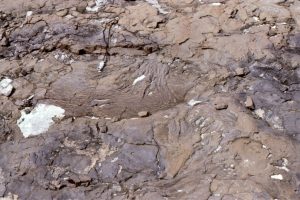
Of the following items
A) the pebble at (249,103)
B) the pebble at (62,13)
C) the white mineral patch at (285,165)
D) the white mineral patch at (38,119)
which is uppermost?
the pebble at (62,13)

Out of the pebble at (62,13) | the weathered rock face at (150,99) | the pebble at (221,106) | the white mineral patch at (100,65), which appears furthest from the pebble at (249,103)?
the pebble at (62,13)

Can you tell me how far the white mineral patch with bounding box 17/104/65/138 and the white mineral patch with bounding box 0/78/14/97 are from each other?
0.62 ft

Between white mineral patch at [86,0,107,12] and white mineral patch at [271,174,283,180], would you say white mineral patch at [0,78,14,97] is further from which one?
white mineral patch at [271,174,283,180]

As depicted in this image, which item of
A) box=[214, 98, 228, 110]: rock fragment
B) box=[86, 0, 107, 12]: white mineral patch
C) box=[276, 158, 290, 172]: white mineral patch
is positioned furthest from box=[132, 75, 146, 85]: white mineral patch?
box=[276, 158, 290, 172]: white mineral patch

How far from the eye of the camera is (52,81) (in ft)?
8.82

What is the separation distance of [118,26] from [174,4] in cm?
43

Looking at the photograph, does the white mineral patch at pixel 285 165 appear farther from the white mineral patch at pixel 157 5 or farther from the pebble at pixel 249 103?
the white mineral patch at pixel 157 5

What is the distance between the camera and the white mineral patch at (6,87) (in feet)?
8.63

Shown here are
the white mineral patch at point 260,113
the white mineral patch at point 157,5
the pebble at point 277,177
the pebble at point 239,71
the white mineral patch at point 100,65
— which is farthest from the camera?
the white mineral patch at point 157,5

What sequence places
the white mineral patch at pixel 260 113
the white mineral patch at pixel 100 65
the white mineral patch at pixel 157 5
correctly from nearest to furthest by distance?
the white mineral patch at pixel 260 113, the white mineral patch at pixel 100 65, the white mineral patch at pixel 157 5

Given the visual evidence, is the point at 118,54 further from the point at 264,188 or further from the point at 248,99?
the point at 264,188

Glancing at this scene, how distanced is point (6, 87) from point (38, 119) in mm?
350

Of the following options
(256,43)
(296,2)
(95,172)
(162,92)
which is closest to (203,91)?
(162,92)

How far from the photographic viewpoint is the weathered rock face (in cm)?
215
